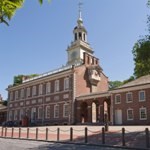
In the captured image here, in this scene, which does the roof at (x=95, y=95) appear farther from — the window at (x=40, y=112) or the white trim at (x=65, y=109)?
the window at (x=40, y=112)

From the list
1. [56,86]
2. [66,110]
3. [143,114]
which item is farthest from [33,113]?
[143,114]

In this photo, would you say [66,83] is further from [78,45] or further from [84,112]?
[78,45]

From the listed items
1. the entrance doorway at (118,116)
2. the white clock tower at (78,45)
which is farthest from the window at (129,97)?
the white clock tower at (78,45)

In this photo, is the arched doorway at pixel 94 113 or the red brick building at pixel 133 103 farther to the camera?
the arched doorway at pixel 94 113

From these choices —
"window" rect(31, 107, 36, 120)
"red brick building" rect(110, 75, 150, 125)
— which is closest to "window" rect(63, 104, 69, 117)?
"window" rect(31, 107, 36, 120)

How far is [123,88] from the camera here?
112 ft

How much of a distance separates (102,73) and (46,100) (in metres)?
11.3

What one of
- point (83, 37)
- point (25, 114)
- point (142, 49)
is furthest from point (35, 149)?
point (83, 37)

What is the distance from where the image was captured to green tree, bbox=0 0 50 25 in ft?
11.0

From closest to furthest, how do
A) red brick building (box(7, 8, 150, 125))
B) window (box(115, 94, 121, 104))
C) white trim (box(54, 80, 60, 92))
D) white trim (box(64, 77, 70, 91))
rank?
red brick building (box(7, 8, 150, 125)), window (box(115, 94, 121, 104)), white trim (box(64, 77, 70, 91)), white trim (box(54, 80, 60, 92))

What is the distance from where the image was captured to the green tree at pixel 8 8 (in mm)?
3340

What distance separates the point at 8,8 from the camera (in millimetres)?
3391

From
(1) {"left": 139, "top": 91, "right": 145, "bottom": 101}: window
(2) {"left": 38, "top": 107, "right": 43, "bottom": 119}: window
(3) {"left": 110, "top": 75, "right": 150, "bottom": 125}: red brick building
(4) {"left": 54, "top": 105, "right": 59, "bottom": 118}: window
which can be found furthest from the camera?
(2) {"left": 38, "top": 107, "right": 43, "bottom": 119}: window

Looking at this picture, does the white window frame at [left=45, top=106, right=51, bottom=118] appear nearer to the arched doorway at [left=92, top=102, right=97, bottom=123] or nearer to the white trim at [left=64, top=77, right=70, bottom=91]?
the white trim at [left=64, top=77, right=70, bottom=91]
